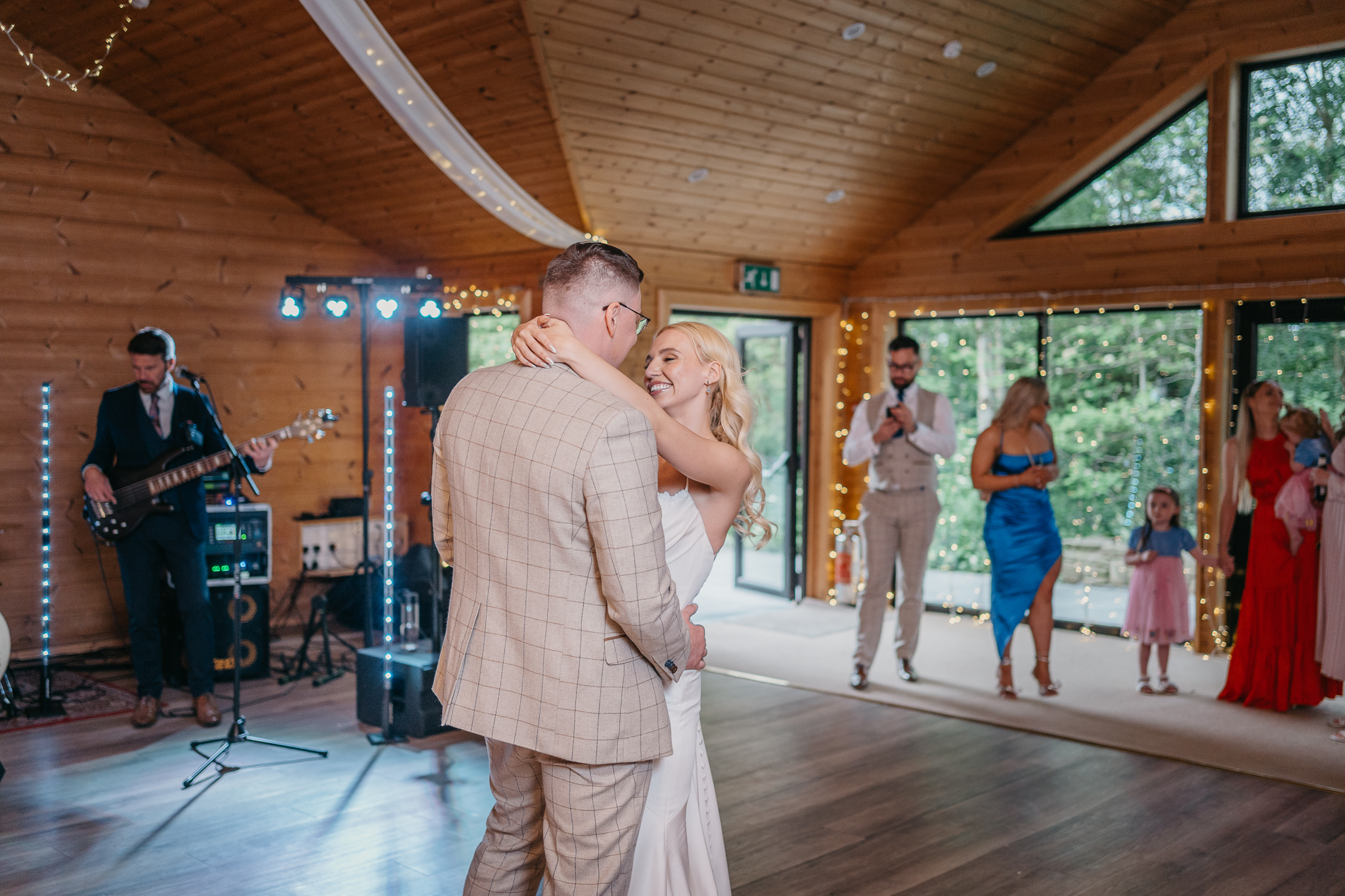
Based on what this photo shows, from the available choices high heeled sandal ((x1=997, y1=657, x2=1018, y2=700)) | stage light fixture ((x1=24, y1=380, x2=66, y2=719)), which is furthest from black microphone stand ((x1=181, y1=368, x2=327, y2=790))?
high heeled sandal ((x1=997, y1=657, x2=1018, y2=700))

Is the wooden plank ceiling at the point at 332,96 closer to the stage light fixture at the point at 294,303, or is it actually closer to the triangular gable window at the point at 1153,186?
the stage light fixture at the point at 294,303

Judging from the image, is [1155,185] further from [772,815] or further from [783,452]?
[772,815]

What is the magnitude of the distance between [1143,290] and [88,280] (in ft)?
21.4

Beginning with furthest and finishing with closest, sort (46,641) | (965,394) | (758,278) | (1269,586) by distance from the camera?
(965,394)
(758,278)
(1269,586)
(46,641)

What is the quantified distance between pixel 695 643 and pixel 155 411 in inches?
154

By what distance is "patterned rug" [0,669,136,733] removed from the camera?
5.02 m

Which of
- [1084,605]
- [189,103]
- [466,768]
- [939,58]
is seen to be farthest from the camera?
[1084,605]

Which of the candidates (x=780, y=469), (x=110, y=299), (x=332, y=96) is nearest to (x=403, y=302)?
(x=332, y=96)

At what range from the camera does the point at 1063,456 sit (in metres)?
7.30

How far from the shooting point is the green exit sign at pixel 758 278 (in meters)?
7.58

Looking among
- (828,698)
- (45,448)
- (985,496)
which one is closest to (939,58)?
(985,496)

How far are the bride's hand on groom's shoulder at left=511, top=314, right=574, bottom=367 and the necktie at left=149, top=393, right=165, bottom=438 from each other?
3.77 m

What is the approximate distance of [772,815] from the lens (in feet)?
12.8

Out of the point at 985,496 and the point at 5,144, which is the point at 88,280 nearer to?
the point at 5,144
